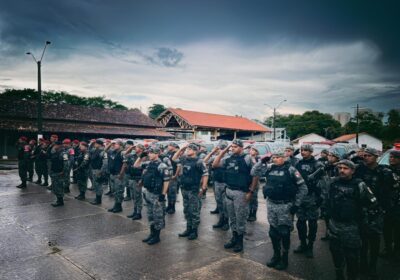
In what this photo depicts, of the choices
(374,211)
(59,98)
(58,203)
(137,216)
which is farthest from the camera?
(59,98)

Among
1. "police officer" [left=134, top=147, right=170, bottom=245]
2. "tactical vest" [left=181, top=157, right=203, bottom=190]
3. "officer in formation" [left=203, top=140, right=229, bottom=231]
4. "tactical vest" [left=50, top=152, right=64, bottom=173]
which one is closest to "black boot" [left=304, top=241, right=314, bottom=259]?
"officer in formation" [left=203, top=140, right=229, bottom=231]

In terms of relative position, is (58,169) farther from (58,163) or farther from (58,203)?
(58,203)

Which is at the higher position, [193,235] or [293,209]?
[293,209]

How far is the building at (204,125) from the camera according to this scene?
32531 millimetres

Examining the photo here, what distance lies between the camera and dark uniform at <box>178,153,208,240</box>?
6035 millimetres

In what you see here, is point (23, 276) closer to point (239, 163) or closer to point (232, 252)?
point (232, 252)

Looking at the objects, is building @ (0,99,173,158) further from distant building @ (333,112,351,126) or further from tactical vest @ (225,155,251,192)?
distant building @ (333,112,351,126)

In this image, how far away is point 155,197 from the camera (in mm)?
5719

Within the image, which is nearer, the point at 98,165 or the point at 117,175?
the point at 117,175

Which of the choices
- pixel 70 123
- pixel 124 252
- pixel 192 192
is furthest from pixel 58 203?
pixel 70 123

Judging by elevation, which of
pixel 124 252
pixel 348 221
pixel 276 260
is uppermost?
pixel 348 221

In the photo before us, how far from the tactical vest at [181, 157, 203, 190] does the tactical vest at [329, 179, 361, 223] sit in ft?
9.29

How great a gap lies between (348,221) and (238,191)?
198cm

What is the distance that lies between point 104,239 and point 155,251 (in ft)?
4.28
